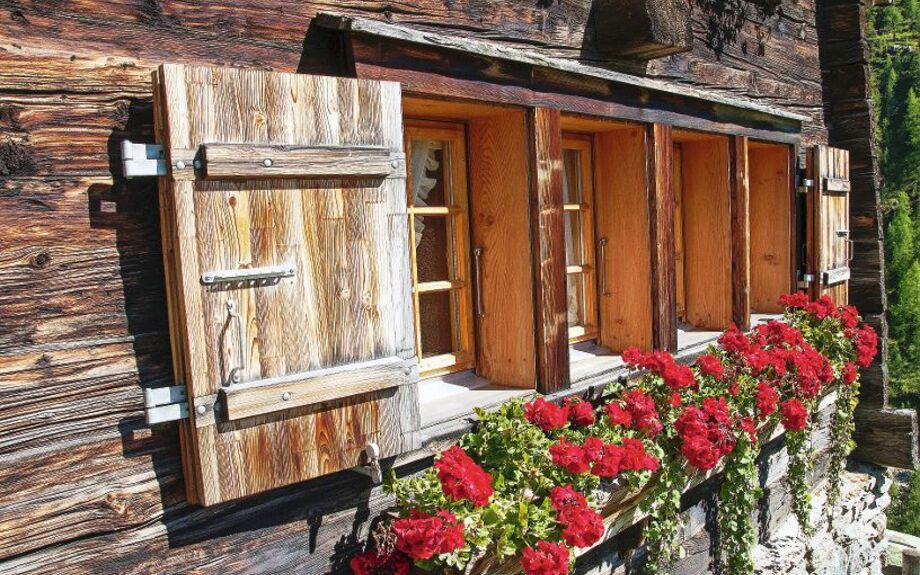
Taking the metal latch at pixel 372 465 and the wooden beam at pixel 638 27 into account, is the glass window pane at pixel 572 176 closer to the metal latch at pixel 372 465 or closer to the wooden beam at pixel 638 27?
the wooden beam at pixel 638 27

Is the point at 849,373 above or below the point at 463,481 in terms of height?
below

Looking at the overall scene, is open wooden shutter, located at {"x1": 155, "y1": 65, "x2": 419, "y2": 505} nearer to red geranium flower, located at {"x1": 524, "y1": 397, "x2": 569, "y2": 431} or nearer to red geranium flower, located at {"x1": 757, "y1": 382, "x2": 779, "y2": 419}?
red geranium flower, located at {"x1": 524, "y1": 397, "x2": 569, "y2": 431}

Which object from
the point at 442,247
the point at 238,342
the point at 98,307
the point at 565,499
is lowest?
the point at 565,499

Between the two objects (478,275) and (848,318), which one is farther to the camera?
(848,318)

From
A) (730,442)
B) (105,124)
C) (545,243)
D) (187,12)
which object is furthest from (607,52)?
(105,124)

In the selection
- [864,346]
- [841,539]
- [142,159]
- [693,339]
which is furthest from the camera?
[841,539]

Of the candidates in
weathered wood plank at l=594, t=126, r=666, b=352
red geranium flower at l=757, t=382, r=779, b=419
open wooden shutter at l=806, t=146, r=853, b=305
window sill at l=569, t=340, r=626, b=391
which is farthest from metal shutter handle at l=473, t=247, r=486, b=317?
open wooden shutter at l=806, t=146, r=853, b=305

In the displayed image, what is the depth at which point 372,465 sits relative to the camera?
244cm

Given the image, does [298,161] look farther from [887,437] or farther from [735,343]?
[887,437]

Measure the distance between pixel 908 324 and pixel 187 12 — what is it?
3276cm

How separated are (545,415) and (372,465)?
0.70 meters

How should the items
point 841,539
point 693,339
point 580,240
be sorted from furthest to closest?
point 841,539, point 693,339, point 580,240

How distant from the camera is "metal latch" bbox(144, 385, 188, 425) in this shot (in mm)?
2086

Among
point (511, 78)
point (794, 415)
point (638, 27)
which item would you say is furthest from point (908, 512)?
point (511, 78)
